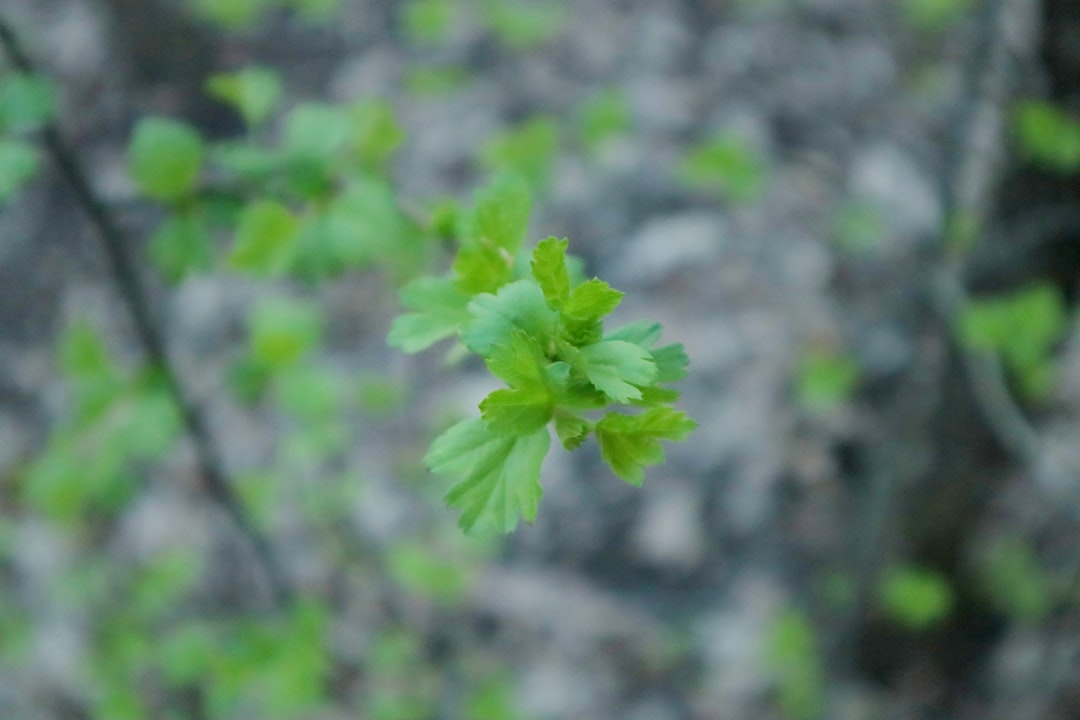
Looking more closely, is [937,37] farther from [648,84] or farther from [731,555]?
[731,555]

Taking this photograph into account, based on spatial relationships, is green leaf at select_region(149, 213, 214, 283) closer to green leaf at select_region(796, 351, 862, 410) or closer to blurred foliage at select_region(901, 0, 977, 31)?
green leaf at select_region(796, 351, 862, 410)

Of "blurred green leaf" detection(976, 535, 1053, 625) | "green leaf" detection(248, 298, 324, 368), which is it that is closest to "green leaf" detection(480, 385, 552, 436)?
"green leaf" detection(248, 298, 324, 368)

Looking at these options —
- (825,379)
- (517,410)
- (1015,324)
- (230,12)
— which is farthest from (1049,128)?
(230,12)

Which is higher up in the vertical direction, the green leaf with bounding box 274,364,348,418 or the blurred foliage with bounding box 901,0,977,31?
the blurred foliage with bounding box 901,0,977,31

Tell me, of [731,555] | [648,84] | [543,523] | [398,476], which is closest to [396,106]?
[648,84]

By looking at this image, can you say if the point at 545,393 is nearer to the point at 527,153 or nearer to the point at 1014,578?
A: the point at 527,153
